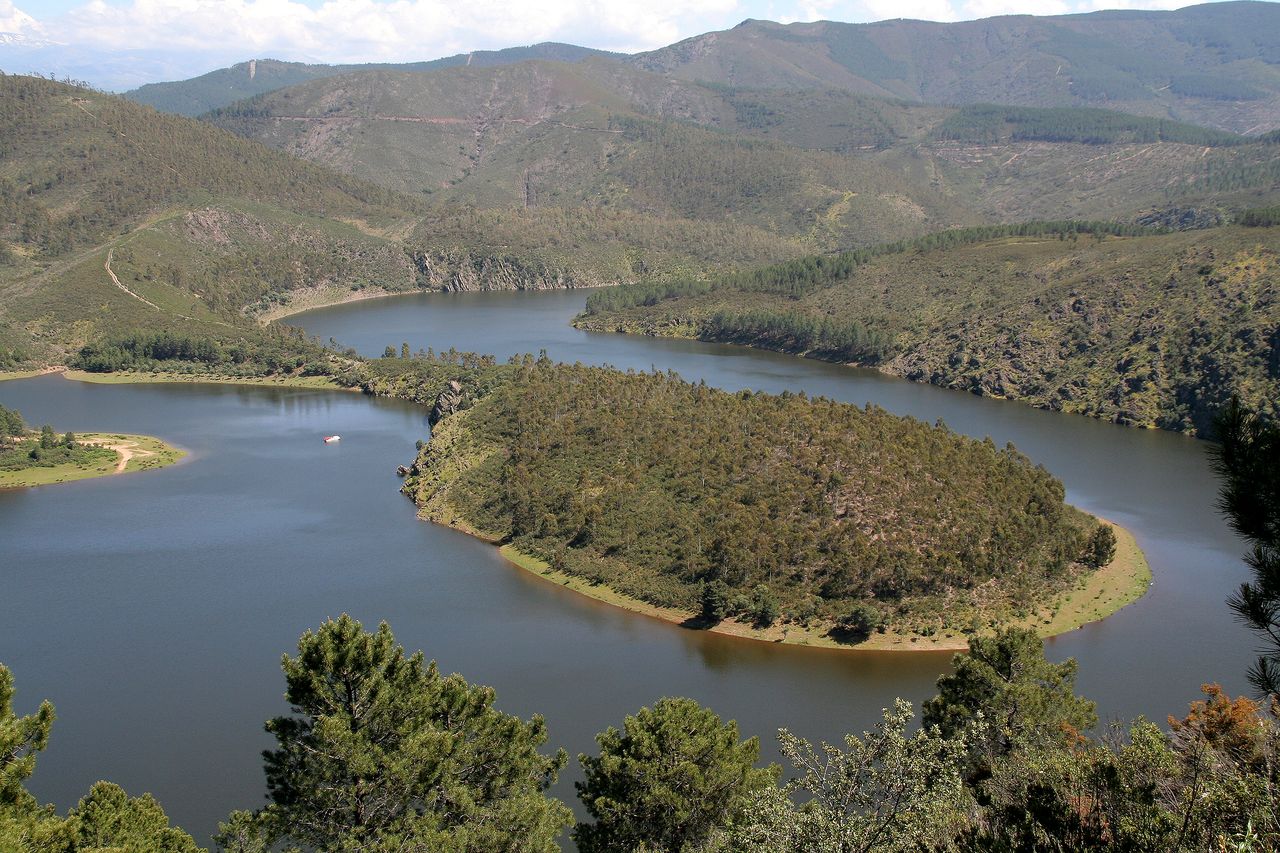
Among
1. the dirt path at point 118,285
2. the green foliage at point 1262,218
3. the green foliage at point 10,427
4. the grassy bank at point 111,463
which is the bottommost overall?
the grassy bank at point 111,463

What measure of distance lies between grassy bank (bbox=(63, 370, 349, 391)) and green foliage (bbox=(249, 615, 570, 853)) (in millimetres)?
107054

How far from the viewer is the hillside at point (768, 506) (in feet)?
187

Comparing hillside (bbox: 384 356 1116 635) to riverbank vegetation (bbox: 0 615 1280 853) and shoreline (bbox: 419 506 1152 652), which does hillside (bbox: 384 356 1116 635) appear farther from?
riverbank vegetation (bbox: 0 615 1280 853)

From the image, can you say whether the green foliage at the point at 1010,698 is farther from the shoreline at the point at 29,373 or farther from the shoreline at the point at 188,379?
the shoreline at the point at 29,373

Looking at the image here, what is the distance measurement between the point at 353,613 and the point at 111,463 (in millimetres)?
46283

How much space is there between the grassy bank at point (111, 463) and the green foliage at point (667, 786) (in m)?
72.8

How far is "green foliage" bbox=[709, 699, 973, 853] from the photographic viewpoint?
2025 cm

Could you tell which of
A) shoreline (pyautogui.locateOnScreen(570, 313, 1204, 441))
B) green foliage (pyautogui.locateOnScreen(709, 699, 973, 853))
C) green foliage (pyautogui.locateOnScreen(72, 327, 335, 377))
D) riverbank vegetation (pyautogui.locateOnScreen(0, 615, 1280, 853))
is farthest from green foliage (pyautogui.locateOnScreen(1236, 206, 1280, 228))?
green foliage (pyautogui.locateOnScreen(709, 699, 973, 853))

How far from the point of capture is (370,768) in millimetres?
26906

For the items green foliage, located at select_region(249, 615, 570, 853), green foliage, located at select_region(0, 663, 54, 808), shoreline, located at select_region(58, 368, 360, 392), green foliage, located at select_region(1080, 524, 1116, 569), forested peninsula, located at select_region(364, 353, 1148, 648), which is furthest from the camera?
shoreline, located at select_region(58, 368, 360, 392)

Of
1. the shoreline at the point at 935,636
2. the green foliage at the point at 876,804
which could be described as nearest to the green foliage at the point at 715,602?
the shoreline at the point at 935,636

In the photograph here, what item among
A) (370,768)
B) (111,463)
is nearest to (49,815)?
(370,768)

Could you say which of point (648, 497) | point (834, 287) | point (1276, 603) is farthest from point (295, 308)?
point (1276, 603)

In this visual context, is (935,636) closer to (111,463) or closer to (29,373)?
(111,463)
